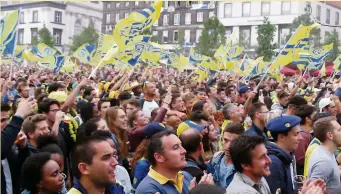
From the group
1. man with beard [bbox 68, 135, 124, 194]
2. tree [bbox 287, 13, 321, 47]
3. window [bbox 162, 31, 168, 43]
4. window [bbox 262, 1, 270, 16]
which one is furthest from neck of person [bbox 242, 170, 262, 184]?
window [bbox 162, 31, 168, 43]

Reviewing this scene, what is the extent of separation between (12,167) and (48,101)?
1728 millimetres

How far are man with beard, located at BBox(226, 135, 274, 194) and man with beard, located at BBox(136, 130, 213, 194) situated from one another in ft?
1.18

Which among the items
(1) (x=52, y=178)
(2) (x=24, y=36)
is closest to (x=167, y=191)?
(1) (x=52, y=178)

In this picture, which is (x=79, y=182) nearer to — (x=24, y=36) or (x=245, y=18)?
(x=245, y=18)

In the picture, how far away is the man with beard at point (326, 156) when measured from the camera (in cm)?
454

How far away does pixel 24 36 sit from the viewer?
76312 millimetres

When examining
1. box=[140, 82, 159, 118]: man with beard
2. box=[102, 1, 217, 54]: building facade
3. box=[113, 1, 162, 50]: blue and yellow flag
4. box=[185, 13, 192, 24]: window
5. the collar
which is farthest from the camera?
box=[185, 13, 192, 24]: window

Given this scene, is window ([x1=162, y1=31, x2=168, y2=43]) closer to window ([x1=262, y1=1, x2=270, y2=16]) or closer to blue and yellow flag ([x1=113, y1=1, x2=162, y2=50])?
window ([x1=262, y1=1, x2=270, y2=16])

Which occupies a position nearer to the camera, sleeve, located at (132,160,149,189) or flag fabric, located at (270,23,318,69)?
sleeve, located at (132,160,149,189)

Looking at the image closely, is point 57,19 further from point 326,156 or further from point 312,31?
point 326,156

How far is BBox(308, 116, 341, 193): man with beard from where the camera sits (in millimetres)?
4539

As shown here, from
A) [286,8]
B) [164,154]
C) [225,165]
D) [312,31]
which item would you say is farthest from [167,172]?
[286,8]

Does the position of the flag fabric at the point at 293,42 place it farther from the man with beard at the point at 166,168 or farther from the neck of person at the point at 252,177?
the neck of person at the point at 252,177

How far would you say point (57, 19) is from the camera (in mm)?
76125
